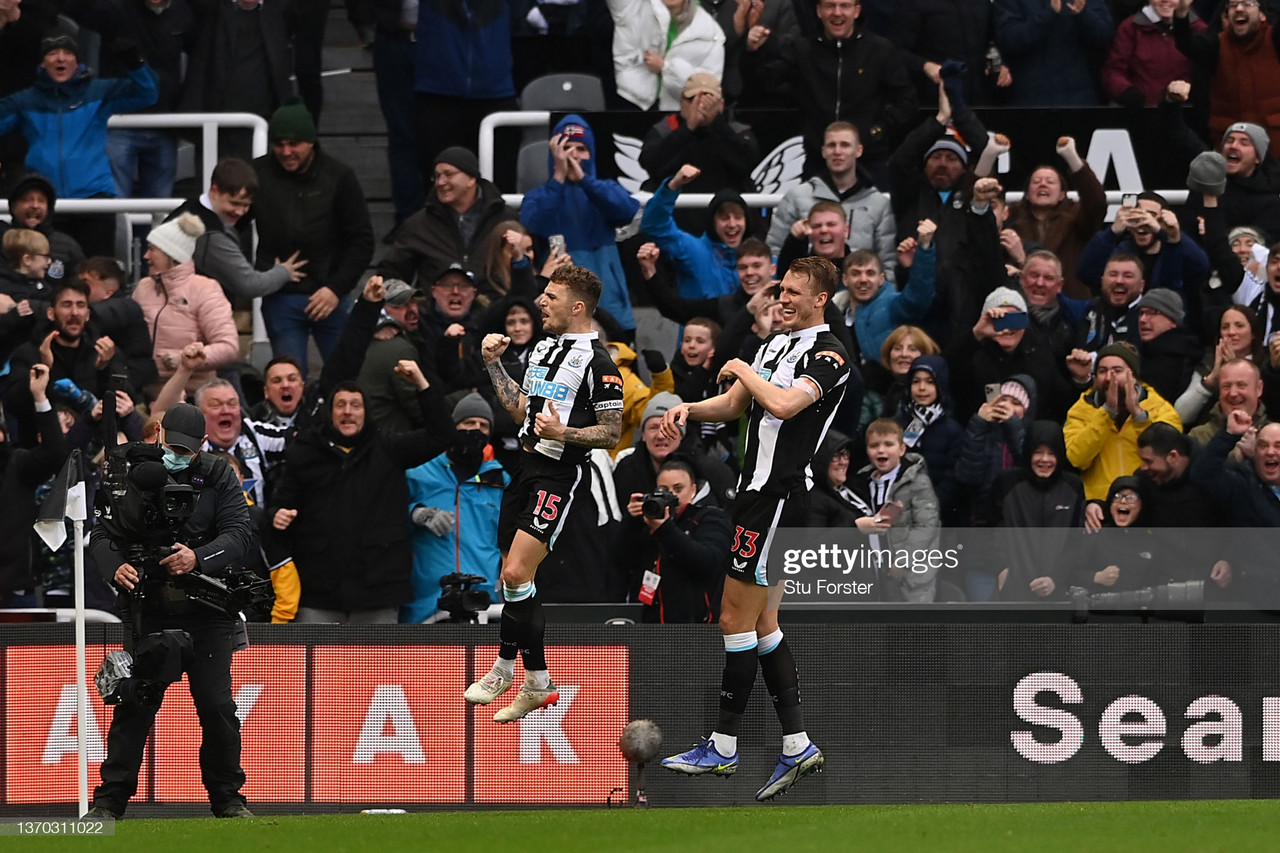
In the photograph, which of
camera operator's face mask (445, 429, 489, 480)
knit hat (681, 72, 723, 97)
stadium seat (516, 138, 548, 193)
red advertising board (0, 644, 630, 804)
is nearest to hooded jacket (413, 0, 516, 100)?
stadium seat (516, 138, 548, 193)

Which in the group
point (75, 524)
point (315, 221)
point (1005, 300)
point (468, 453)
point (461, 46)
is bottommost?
point (75, 524)

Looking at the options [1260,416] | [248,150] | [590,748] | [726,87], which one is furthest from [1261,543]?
[248,150]

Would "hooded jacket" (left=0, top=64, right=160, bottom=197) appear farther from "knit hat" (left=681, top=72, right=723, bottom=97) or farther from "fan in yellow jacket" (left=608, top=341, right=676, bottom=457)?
"fan in yellow jacket" (left=608, top=341, right=676, bottom=457)

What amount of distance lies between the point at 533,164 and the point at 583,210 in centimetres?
142

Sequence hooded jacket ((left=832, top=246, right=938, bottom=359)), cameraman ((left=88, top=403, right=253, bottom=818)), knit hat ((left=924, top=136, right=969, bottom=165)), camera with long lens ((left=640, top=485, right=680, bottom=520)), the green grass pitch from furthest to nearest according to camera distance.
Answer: knit hat ((left=924, top=136, right=969, bottom=165)), hooded jacket ((left=832, top=246, right=938, bottom=359)), camera with long lens ((left=640, top=485, right=680, bottom=520)), cameraman ((left=88, top=403, right=253, bottom=818)), the green grass pitch

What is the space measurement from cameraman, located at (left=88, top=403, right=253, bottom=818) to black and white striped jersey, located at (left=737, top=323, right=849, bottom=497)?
10.00 ft

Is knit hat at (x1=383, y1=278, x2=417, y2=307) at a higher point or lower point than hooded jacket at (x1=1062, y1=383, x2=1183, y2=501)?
higher

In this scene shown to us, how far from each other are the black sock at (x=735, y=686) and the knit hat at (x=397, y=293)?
4564 millimetres

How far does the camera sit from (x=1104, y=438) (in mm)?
13773

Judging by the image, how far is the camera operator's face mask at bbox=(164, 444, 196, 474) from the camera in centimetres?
1162

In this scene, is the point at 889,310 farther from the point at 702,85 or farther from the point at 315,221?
the point at 315,221

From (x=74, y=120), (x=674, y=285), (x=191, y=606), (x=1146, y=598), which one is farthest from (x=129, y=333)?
(x=1146, y=598)

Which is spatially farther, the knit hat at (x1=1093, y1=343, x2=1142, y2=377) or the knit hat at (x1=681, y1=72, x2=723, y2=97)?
the knit hat at (x1=681, y1=72, x2=723, y2=97)

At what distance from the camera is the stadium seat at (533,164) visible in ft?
54.0
